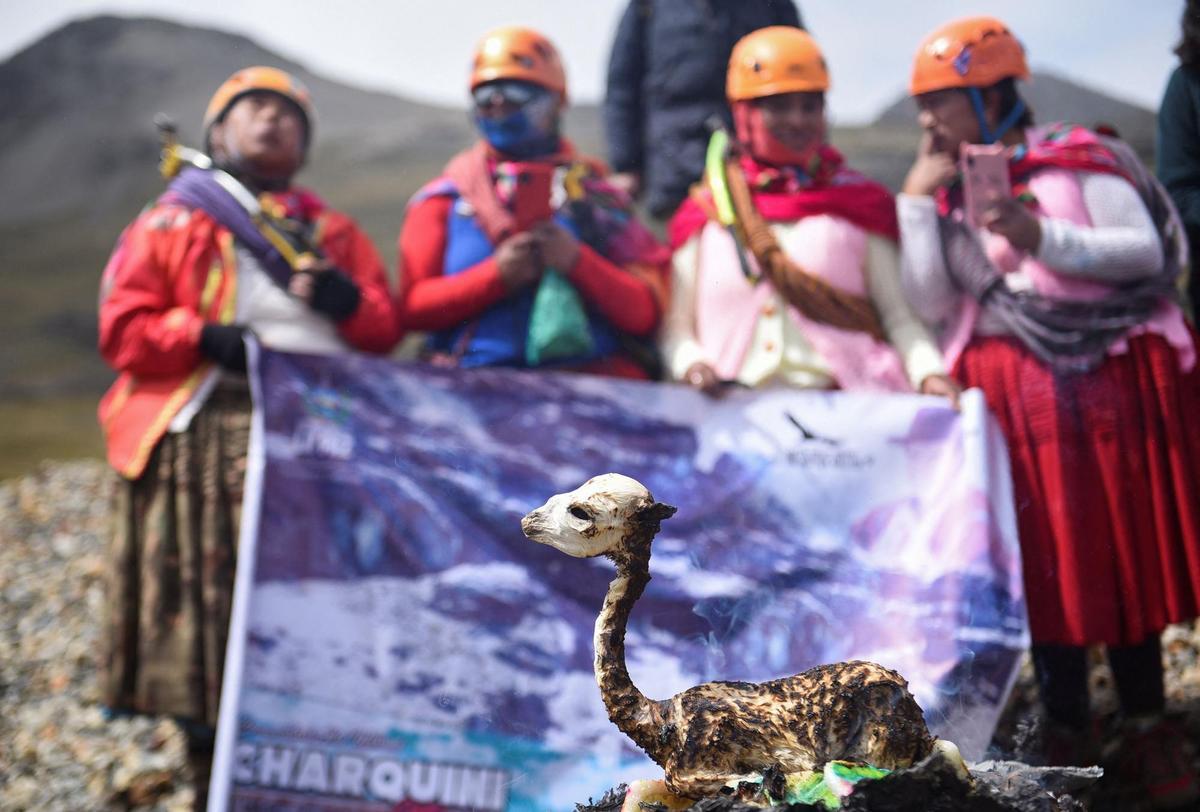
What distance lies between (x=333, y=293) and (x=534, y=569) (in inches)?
43.7

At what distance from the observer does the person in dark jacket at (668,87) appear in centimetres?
418

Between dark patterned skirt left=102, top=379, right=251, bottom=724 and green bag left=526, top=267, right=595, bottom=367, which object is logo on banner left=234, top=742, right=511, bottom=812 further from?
green bag left=526, top=267, right=595, bottom=367

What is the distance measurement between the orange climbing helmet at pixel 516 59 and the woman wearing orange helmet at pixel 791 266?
0.63m

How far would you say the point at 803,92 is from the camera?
11.6ft

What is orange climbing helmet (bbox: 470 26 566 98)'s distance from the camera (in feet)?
12.4

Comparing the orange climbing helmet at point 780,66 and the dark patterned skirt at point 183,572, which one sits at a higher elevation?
the orange climbing helmet at point 780,66

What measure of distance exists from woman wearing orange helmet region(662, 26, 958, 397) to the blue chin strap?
0.35 metres

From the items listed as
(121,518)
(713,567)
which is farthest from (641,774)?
(121,518)

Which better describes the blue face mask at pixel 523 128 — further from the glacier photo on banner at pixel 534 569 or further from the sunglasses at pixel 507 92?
the glacier photo on banner at pixel 534 569

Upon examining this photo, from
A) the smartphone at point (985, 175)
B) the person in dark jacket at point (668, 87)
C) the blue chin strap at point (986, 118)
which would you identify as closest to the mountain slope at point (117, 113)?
the person in dark jacket at point (668, 87)

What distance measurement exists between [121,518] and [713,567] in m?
1.92

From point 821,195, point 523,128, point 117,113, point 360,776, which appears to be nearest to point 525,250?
point 523,128

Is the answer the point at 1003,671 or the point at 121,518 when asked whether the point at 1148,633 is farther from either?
the point at 121,518

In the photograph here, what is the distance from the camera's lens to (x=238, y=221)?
3.76 meters
